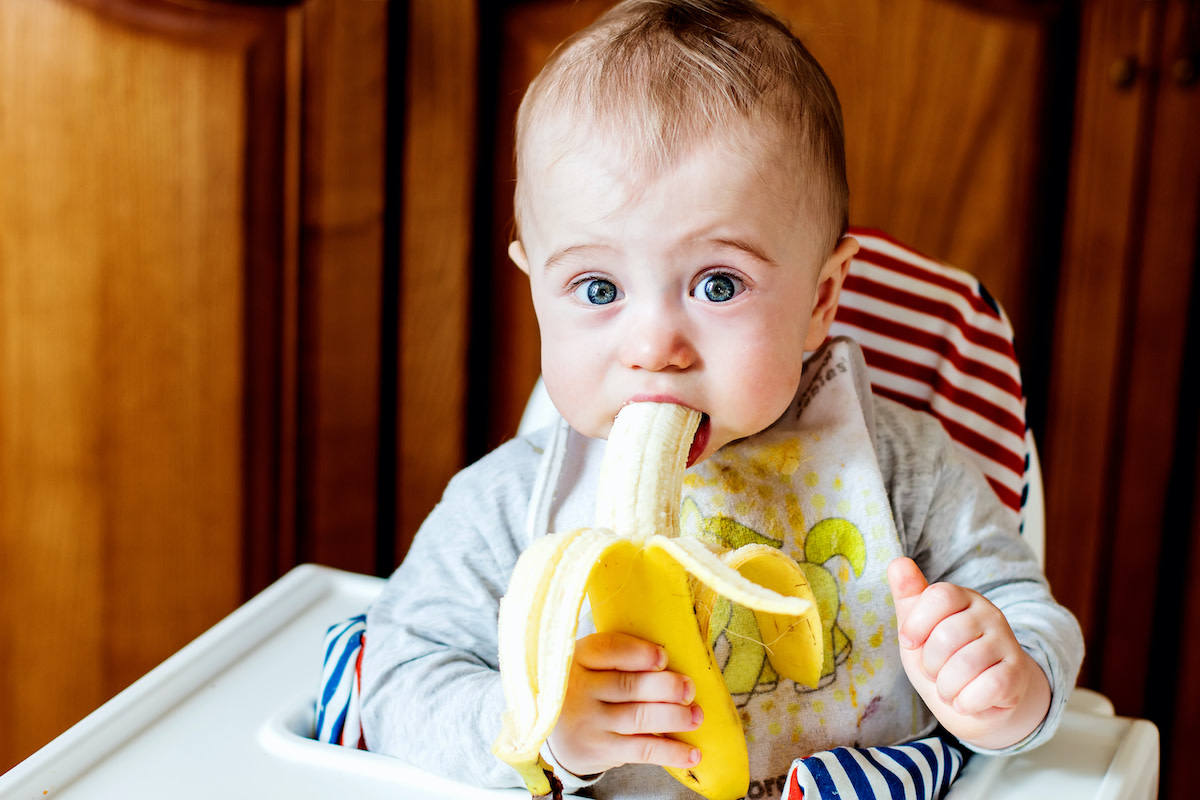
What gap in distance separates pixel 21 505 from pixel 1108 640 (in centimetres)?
130

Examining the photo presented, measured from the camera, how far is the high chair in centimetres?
67

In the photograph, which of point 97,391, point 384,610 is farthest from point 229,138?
point 384,610

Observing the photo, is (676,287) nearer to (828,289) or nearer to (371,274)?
(828,289)

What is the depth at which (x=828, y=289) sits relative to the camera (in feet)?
2.60

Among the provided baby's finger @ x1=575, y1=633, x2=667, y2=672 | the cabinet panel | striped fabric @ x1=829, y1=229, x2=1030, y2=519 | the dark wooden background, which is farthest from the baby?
the cabinet panel

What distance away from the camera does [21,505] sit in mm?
1458

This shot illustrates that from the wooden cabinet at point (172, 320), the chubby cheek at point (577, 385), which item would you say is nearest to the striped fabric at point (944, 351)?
the chubby cheek at point (577, 385)

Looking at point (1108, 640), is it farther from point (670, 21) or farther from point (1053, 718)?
point (670, 21)

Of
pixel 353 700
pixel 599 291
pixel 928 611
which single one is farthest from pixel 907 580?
pixel 353 700

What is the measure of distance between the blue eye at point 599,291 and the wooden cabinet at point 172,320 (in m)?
0.76

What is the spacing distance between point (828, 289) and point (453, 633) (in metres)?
0.33

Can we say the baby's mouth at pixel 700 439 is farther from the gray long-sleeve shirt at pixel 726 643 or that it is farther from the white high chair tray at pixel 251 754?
the white high chair tray at pixel 251 754

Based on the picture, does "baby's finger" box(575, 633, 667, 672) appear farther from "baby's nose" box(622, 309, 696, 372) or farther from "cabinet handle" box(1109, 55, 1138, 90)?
"cabinet handle" box(1109, 55, 1138, 90)

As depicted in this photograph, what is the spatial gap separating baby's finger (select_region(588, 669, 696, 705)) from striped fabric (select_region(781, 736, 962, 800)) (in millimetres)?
90
